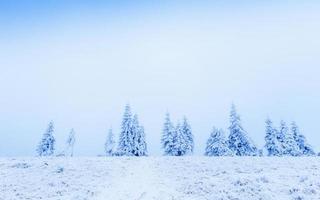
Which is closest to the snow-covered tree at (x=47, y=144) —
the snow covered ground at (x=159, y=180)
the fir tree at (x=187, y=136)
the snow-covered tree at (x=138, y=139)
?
the snow-covered tree at (x=138, y=139)

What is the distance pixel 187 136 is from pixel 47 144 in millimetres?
30751

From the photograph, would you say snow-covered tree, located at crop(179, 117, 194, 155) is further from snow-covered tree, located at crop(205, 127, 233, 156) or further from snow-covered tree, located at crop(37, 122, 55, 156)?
snow-covered tree, located at crop(37, 122, 55, 156)

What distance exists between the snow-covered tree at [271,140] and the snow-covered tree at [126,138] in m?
26.8

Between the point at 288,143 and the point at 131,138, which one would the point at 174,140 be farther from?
the point at 288,143

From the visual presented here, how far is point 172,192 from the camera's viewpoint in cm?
2944

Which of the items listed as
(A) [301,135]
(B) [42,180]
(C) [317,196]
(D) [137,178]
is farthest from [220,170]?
(A) [301,135]

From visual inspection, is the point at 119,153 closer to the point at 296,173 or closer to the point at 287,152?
the point at 287,152

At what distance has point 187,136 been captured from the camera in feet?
259

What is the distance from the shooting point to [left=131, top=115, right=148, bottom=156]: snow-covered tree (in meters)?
72.3

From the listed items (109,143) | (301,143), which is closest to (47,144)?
(109,143)

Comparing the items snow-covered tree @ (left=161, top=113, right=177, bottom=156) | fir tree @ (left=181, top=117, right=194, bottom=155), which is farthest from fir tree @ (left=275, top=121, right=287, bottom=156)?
snow-covered tree @ (left=161, top=113, right=177, bottom=156)

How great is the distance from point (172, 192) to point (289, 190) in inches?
359

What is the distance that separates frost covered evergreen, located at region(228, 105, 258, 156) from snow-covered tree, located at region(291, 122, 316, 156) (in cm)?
955

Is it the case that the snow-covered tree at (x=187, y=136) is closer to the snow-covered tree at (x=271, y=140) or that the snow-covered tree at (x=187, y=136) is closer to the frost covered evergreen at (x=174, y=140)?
the frost covered evergreen at (x=174, y=140)
